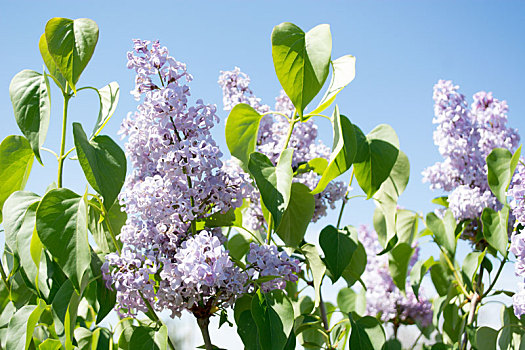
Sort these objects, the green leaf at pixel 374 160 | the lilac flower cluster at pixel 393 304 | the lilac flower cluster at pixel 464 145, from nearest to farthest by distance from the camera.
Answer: the green leaf at pixel 374 160
the lilac flower cluster at pixel 464 145
the lilac flower cluster at pixel 393 304

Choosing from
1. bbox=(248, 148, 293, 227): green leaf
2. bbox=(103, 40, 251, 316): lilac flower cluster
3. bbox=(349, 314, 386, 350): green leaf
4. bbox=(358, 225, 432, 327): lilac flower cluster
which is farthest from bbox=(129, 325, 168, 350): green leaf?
bbox=(358, 225, 432, 327): lilac flower cluster

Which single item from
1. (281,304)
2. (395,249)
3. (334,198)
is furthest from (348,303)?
(281,304)

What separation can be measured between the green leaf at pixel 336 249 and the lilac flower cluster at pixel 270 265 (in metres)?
0.17

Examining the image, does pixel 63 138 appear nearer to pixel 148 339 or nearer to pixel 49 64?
pixel 49 64

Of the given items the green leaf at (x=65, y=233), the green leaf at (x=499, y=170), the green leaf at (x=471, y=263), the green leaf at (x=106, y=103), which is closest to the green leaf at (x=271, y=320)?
the green leaf at (x=65, y=233)

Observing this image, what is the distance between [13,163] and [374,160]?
0.58 m

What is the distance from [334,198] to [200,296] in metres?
0.46

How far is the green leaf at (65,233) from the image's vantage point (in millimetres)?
711

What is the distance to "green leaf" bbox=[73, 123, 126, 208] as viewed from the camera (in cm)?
73

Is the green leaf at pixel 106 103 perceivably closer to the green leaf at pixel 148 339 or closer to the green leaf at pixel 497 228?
the green leaf at pixel 148 339

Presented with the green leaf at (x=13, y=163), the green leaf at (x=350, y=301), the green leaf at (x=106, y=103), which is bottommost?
the green leaf at (x=13, y=163)

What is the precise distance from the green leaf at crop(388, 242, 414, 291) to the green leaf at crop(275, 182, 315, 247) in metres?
0.53

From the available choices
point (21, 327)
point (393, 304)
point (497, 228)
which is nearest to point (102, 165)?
point (21, 327)

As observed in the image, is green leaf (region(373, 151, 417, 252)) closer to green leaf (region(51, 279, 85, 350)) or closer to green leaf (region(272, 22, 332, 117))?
green leaf (region(272, 22, 332, 117))
